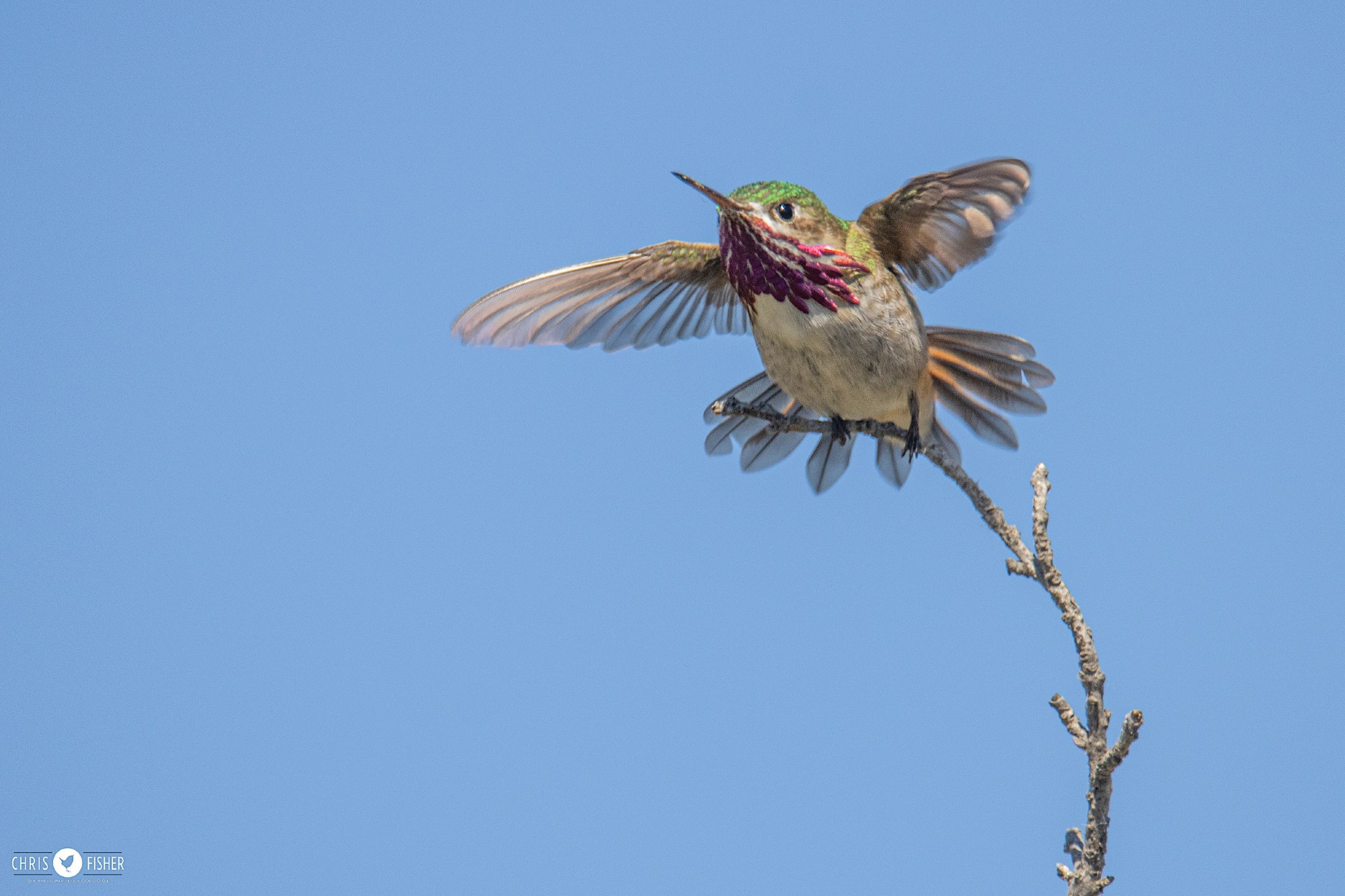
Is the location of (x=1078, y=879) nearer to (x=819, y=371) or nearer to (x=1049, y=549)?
(x=1049, y=549)

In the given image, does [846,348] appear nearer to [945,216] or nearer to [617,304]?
[945,216]

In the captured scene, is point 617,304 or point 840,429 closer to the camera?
point 840,429

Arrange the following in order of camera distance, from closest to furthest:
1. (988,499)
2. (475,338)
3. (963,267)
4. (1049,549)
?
(1049,549), (988,499), (963,267), (475,338)

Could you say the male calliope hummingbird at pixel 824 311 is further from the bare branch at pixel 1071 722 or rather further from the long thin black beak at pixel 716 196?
the bare branch at pixel 1071 722

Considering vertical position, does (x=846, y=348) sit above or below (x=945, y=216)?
below

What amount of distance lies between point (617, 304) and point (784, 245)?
5.40ft

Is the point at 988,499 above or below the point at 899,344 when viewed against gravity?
below

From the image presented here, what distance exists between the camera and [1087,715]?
135 inches

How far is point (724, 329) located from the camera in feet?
26.1

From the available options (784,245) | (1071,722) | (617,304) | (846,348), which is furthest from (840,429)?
(1071,722)

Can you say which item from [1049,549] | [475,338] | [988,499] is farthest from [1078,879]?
[475,338]

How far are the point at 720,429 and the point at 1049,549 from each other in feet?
13.6

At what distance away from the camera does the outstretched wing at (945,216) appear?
5.98 meters

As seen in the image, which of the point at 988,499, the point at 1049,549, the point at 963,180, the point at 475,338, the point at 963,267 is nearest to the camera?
the point at 1049,549
